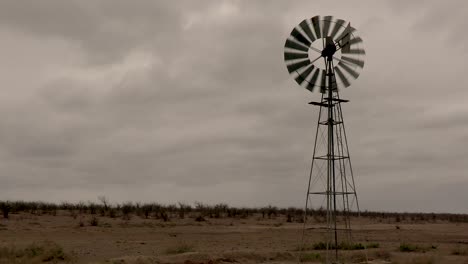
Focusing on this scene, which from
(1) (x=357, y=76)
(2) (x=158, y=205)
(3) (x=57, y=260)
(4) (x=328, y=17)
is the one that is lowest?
(3) (x=57, y=260)

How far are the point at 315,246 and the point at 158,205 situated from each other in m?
31.4

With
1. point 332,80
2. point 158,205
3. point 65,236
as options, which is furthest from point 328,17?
point 158,205

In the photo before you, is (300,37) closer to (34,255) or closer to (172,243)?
(34,255)

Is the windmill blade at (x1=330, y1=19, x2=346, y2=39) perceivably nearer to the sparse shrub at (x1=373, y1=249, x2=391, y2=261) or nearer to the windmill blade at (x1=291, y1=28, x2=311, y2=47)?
the windmill blade at (x1=291, y1=28, x2=311, y2=47)

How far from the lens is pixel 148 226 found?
3956 cm

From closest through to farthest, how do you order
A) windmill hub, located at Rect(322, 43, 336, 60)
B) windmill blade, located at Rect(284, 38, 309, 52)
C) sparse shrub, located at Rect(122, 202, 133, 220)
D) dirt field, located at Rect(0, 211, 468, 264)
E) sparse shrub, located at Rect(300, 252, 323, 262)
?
1. windmill hub, located at Rect(322, 43, 336, 60)
2. windmill blade, located at Rect(284, 38, 309, 52)
3. dirt field, located at Rect(0, 211, 468, 264)
4. sparse shrub, located at Rect(300, 252, 323, 262)
5. sparse shrub, located at Rect(122, 202, 133, 220)

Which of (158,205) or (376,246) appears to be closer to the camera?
(376,246)

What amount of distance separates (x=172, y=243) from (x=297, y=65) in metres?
13.9

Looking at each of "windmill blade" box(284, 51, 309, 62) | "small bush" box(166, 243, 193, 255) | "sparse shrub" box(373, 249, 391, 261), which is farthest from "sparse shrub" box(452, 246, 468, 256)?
"windmill blade" box(284, 51, 309, 62)

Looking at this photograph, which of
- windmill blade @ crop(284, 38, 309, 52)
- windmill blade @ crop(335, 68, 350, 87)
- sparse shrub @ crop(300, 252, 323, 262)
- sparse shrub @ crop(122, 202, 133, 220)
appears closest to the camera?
windmill blade @ crop(284, 38, 309, 52)

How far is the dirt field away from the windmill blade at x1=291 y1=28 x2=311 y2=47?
6653mm

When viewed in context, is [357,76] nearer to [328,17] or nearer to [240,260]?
[328,17]

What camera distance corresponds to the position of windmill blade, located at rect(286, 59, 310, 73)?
68.8 ft

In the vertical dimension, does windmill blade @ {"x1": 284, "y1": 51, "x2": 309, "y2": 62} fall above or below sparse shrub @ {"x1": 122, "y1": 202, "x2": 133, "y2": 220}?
above
